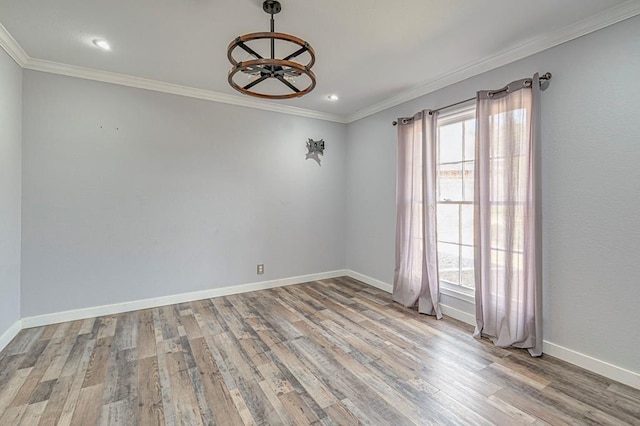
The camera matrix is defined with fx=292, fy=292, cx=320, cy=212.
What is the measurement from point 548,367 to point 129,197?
4459 mm

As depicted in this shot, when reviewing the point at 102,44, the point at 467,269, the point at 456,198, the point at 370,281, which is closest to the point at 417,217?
the point at 456,198

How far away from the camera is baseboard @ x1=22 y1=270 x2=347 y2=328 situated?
3.09 m

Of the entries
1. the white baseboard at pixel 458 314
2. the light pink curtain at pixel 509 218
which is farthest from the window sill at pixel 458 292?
the light pink curtain at pixel 509 218

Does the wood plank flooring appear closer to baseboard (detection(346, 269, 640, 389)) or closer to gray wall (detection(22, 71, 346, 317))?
baseboard (detection(346, 269, 640, 389))

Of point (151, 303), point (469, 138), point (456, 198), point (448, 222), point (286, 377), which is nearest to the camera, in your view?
point (286, 377)

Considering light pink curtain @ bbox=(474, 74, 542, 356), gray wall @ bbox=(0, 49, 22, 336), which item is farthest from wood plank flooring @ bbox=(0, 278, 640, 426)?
gray wall @ bbox=(0, 49, 22, 336)

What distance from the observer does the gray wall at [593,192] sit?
210 centimetres

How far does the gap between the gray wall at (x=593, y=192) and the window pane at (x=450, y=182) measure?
881mm

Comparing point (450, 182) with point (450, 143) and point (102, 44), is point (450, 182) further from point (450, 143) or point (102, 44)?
point (102, 44)

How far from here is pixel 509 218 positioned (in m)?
2.66

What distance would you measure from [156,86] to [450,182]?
3.70 meters

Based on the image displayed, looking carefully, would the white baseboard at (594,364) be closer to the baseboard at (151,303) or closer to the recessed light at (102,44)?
the baseboard at (151,303)

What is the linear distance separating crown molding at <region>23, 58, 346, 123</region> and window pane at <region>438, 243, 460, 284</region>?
2814 millimetres

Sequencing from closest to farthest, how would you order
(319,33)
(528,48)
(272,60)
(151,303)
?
(272,60) < (319,33) < (528,48) < (151,303)
